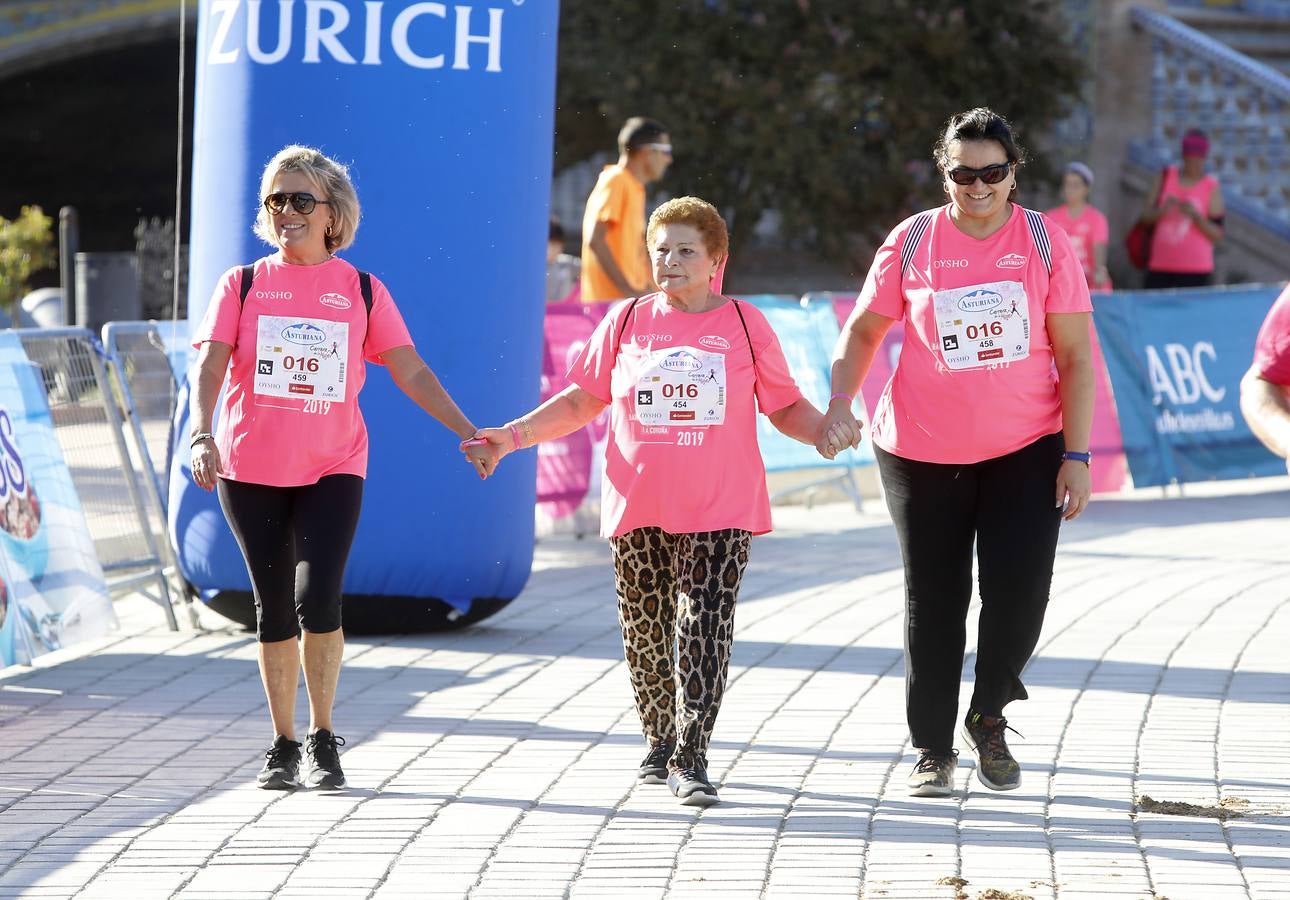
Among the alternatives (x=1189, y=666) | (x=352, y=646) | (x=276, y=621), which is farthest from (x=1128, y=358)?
(x=276, y=621)

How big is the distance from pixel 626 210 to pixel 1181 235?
7.03m

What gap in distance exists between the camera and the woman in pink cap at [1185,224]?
16.2 m

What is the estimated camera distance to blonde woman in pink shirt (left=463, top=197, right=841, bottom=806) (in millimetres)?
5371

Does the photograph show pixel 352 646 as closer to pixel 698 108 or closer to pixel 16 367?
pixel 16 367

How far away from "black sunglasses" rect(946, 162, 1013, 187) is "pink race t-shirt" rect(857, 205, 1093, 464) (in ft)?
0.49

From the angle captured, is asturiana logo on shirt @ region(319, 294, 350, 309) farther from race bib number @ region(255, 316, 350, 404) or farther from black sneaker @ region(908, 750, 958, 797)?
black sneaker @ region(908, 750, 958, 797)

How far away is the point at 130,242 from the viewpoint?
32656 millimetres

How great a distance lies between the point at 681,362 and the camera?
5.38 metres

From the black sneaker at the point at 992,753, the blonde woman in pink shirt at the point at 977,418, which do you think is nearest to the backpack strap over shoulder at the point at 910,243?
the blonde woman in pink shirt at the point at 977,418

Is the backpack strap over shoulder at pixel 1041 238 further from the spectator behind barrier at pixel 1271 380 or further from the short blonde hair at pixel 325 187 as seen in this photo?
the short blonde hair at pixel 325 187

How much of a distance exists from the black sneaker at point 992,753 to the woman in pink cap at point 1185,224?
452 inches

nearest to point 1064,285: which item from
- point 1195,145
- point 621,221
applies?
point 621,221

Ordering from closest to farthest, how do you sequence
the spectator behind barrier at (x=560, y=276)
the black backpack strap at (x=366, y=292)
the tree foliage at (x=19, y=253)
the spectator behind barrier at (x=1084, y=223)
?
the black backpack strap at (x=366, y=292)
the spectator behind barrier at (x=560, y=276)
the spectator behind barrier at (x=1084, y=223)
the tree foliage at (x=19, y=253)

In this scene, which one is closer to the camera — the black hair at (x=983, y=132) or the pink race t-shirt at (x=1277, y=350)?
the pink race t-shirt at (x=1277, y=350)
